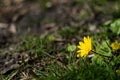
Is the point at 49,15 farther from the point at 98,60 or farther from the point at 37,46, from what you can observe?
the point at 98,60

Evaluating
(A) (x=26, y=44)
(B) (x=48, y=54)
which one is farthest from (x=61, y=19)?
(B) (x=48, y=54)

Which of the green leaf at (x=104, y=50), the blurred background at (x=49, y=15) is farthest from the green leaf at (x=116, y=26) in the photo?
the blurred background at (x=49, y=15)

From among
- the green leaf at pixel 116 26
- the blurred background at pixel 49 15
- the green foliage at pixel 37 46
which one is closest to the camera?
the green foliage at pixel 37 46

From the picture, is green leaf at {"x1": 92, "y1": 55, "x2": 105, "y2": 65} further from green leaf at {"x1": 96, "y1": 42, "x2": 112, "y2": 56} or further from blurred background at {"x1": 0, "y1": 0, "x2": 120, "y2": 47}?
blurred background at {"x1": 0, "y1": 0, "x2": 120, "y2": 47}

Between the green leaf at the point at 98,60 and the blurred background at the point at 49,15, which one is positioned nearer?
the green leaf at the point at 98,60

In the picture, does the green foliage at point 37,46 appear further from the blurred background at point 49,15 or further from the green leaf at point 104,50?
the green leaf at point 104,50

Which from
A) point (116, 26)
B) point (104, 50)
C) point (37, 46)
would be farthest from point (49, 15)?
point (104, 50)

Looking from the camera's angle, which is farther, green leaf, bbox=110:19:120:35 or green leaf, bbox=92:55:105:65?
green leaf, bbox=110:19:120:35

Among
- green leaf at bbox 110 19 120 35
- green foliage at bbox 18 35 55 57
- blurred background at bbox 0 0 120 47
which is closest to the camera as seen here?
green foliage at bbox 18 35 55 57

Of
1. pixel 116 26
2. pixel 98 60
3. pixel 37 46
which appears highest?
pixel 116 26

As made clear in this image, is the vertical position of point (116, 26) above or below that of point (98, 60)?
above

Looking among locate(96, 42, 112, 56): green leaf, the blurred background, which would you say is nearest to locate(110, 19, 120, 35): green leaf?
locate(96, 42, 112, 56): green leaf
